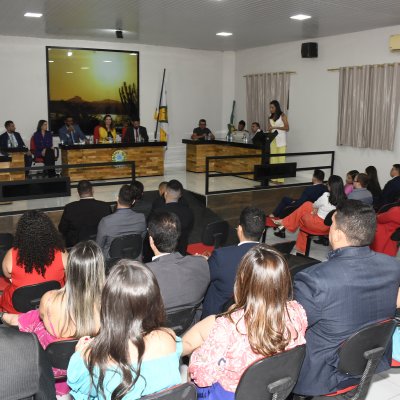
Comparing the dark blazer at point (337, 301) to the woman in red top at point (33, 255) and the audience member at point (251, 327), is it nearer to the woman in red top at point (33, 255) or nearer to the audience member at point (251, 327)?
the audience member at point (251, 327)

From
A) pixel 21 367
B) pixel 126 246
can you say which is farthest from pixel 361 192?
pixel 21 367

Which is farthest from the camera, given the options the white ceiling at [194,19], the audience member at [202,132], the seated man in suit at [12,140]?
the audience member at [202,132]

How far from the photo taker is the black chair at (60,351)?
2.10 metres

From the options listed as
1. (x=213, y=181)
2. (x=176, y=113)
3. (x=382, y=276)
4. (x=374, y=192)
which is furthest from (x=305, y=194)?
(x=176, y=113)

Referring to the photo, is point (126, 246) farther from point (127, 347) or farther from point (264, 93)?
point (264, 93)

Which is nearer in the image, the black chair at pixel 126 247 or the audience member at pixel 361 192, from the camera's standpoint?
the black chair at pixel 126 247

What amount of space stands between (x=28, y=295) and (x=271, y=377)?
1.63m

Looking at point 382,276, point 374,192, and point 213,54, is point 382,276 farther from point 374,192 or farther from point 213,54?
point 213,54

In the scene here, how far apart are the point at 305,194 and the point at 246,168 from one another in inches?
157

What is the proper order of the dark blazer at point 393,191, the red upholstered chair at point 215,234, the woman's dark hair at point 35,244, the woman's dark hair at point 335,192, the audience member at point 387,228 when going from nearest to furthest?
the woman's dark hair at point 35,244 < the red upholstered chair at point 215,234 < the audience member at point 387,228 < the woman's dark hair at point 335,192 < the dark blazer at point 393,191

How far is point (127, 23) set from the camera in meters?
8.38

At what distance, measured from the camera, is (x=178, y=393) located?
1578 millimetres

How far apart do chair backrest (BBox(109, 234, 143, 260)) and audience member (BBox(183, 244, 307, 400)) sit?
7.19 ft

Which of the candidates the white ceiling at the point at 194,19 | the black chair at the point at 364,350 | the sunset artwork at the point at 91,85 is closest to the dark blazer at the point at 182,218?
the black chair at the point at 364,350
